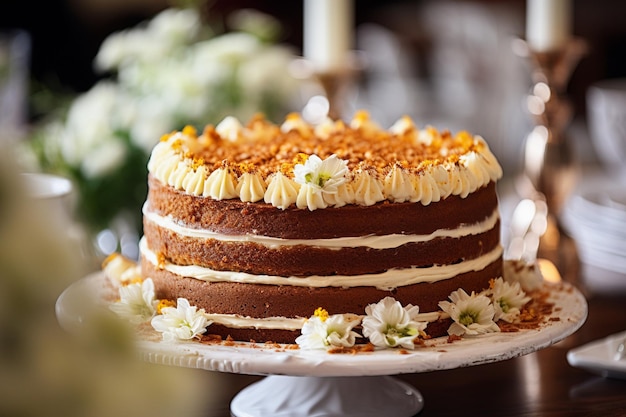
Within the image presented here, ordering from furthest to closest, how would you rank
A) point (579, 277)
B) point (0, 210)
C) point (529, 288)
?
1. point (579, 277)
2. point (529, 288)
3. point (0, 210)

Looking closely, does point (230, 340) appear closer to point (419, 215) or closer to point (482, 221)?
point (419, 215)

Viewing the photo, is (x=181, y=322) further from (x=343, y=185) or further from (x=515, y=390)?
(x=515, y=390)

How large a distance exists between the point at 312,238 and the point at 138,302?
12.1 inches

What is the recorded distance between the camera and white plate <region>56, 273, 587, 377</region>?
1273 millimetres

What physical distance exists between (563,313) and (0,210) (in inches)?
48.1

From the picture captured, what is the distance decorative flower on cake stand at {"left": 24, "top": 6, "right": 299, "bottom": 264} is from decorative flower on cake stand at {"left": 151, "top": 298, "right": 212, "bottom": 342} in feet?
3.63

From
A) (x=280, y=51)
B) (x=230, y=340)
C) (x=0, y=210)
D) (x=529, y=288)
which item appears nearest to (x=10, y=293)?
(x=0, y=210)

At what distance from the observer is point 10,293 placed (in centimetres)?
49

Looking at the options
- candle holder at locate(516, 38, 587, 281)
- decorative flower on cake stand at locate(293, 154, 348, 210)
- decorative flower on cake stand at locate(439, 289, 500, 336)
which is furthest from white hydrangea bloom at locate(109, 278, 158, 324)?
candle holder at locate(516, 38, 587, 281)

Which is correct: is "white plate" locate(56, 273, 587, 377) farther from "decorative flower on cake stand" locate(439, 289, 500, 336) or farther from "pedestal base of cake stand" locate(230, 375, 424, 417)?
"pedestal base of cake stand" locate(230, 375, 424, 417)

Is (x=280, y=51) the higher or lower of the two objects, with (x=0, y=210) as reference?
lower

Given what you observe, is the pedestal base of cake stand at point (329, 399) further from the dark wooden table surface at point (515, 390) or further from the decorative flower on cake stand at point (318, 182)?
the decorative flower on cake stand at point (318, 182)

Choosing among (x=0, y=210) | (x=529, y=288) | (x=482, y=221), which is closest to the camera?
(x=0, y=210)

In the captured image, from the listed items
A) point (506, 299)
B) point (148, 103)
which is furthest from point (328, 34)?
point (506, 299)
